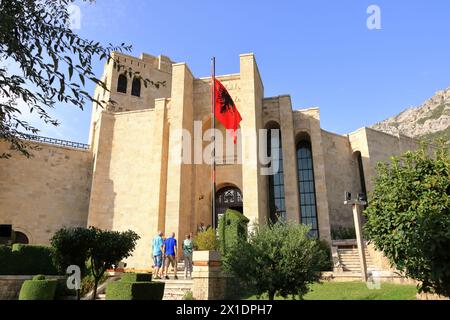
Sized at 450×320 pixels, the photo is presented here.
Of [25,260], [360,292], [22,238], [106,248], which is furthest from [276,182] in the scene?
[22,238]

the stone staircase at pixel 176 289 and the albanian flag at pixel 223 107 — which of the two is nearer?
the stone staircase at pixel 176 289

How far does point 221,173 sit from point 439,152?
1369cm

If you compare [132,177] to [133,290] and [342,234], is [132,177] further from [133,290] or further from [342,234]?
[342,234]

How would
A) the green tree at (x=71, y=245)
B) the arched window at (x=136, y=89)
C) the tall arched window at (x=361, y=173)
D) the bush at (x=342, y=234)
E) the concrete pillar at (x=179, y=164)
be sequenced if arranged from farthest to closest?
1. the arched window at (x=136, y=89)
2. the tall arched window at (x=361, y=173)
3. the bush at (x=342, y=234)
4. the concrete pillar at (x=179, y=164)
5. the green tree at (x=71, y=245)

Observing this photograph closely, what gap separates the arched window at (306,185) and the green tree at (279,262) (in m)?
12.6

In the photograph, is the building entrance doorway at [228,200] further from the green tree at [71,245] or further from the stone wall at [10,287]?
the green tree at [71,245]

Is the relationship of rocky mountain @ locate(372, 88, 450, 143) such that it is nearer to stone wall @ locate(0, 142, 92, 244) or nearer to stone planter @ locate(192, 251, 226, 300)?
stone wall @ locate(0, 142, 92, 244)

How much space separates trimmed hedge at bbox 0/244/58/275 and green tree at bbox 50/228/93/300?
500 cm

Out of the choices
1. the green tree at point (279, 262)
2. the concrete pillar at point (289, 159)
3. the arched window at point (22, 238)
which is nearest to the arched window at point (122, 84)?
the arched window at point (22, 238)

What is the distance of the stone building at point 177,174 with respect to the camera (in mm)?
18250

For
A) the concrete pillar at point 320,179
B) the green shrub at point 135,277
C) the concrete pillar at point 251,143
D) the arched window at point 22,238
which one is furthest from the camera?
the concrete pillar at point 320,179

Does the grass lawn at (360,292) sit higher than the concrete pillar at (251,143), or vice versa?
the concrete pillar at (251,143)

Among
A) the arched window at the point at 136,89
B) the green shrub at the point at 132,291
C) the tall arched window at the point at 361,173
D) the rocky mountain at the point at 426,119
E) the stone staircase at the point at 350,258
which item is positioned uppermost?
the rocky mountain at the point at 426,119

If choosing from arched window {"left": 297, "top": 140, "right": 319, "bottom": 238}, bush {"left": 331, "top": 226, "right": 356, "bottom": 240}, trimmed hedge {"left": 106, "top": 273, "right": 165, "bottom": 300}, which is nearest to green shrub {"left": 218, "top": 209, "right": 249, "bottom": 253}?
trimmed hedge {"left": 106, "top": 273, "right": 165, "bottom": 300}
